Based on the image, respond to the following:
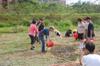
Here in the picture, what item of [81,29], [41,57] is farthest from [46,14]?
[41,57]

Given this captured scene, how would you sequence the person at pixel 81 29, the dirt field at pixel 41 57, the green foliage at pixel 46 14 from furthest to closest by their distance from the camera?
the green foliage at pixel 46 14 < the person at pixel 81 29 < the dirt field at pixel 41 57

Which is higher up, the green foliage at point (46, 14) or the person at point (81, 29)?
the person at point (81, 29)

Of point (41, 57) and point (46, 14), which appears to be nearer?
point (41, 57)

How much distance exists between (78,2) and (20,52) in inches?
1559

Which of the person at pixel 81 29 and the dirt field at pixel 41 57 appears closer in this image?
the dirt field at pixel 41 57

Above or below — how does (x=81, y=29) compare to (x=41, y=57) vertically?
above

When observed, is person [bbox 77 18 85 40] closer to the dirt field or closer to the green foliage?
the dirt field

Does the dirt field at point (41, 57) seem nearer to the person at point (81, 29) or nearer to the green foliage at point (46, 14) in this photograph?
the person at point (81, 29)

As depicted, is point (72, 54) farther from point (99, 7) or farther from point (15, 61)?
point (99, 7)

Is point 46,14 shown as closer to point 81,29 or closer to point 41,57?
point 81,29

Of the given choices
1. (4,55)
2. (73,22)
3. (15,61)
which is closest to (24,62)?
(15,61)

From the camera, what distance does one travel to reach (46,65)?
14711 mm

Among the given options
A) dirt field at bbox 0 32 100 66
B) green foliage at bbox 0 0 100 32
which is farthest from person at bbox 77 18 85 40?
green foliage at bbox 0 0 100 32

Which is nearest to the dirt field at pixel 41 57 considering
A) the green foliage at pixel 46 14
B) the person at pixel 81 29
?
the person at pixel 81 29
